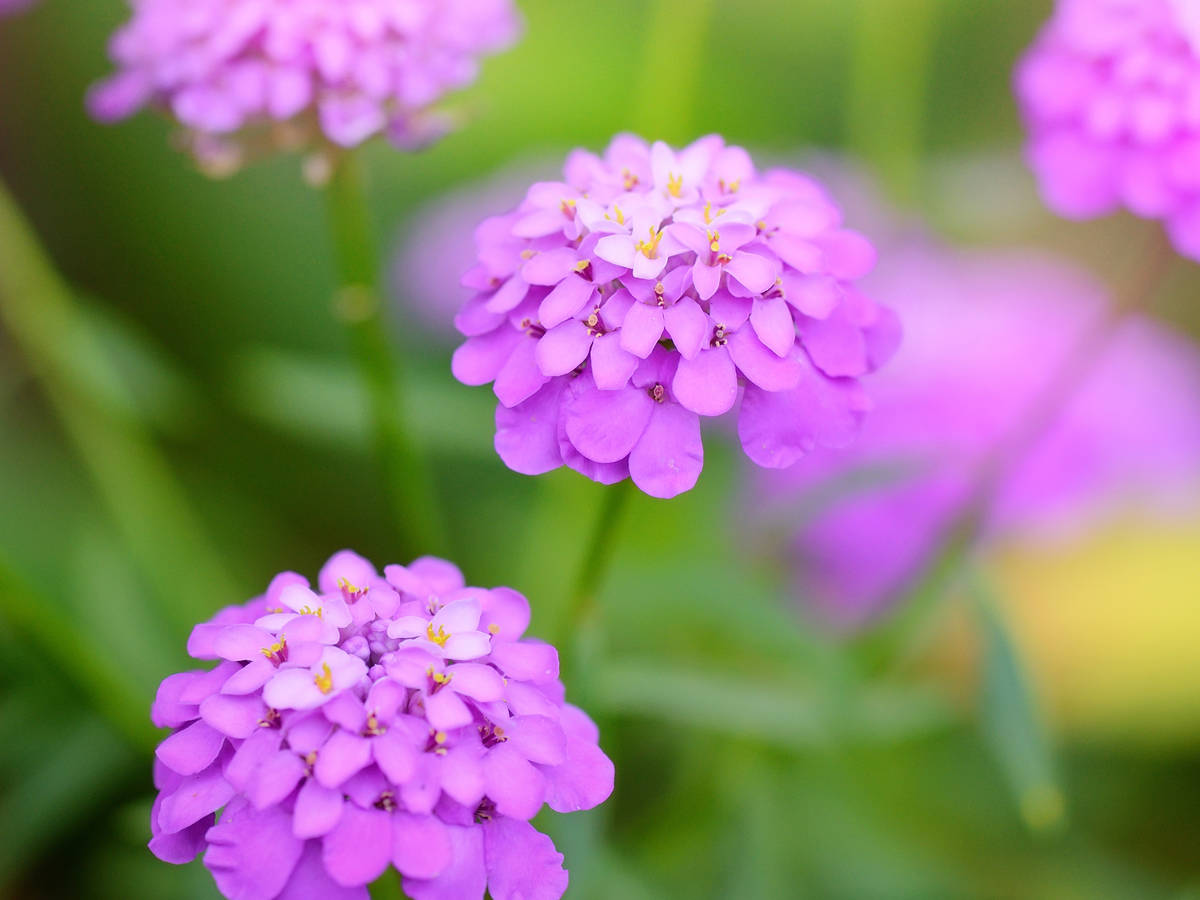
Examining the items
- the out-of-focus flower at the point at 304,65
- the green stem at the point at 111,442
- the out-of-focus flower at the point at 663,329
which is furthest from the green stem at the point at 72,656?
the out-of-focus flower at the point at 663,329

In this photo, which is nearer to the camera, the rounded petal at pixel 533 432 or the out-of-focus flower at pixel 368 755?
the out-of-focus flower at pixel 368 755

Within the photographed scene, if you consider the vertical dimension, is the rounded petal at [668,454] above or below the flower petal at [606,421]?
below

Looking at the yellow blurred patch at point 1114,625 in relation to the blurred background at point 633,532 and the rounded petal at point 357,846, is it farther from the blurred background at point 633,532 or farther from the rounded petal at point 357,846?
the rounded petal at point 357,846

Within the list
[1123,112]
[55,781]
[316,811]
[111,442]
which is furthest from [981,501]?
[111,442]

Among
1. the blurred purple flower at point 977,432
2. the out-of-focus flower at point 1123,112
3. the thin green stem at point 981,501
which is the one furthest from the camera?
the blurred purple flower at point 977,432

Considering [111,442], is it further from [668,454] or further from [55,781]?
[668,454]

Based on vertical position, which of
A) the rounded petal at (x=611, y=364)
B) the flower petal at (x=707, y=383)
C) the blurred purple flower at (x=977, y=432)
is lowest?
the blurred purple flower at (x=977, y=432)

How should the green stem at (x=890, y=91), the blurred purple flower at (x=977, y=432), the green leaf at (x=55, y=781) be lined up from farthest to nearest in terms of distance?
1. the green stem at (x=890, y=91)
2. the blurred purple flower at (x=977, y=432)
3. the green leaf at (x=55, y=781)
